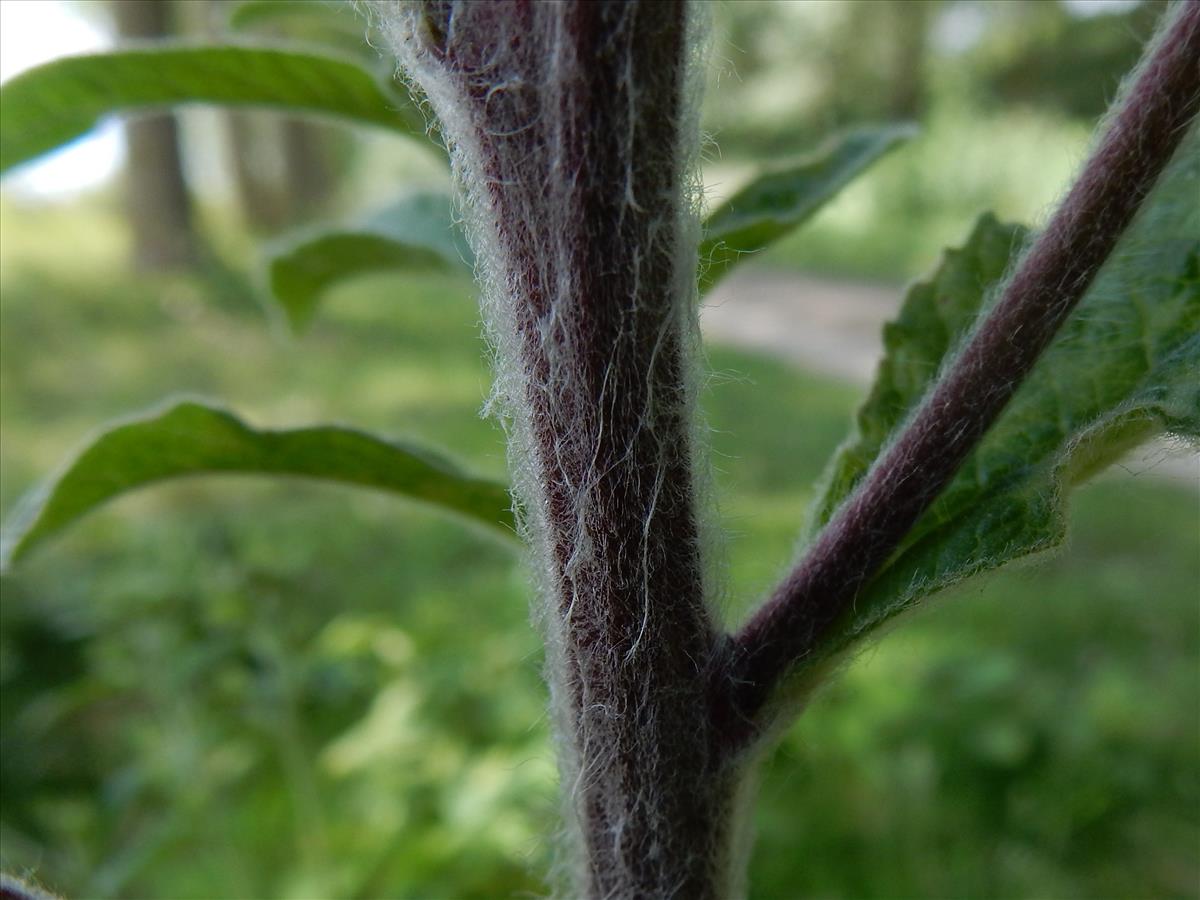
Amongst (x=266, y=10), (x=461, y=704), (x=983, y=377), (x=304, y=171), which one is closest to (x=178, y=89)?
(x=266, y=10)

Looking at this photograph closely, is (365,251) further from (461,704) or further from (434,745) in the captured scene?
(461,704)

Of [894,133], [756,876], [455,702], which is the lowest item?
[756,876]

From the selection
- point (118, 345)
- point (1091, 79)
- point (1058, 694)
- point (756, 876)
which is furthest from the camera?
point (1091, 79)

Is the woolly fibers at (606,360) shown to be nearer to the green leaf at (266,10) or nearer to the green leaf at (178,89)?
the green leaf at (178,89)

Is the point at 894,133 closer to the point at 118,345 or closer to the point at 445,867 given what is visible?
the point at 445,867

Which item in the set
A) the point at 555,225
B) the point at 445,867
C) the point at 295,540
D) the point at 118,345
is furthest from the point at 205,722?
the point at 118,345

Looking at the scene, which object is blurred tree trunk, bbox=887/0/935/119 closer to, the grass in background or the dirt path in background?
the dirt path in background

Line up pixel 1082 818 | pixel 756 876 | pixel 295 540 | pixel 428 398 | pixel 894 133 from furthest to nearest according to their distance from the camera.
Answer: pixel 428 398 → pixel 295 540 → pixel 1082 818 → pixel 756 876 → pixel 894 133
